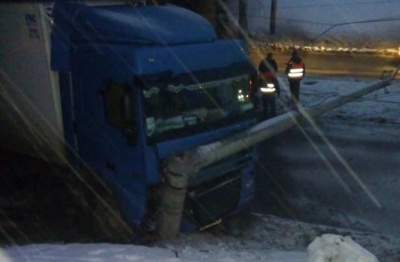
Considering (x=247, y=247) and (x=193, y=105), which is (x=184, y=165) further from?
(x=247, y=247)

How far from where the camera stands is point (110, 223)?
7.80 meters

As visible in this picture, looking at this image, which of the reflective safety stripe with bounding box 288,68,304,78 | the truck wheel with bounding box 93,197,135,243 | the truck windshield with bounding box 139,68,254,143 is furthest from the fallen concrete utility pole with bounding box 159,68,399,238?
the reflective safety stripe with bounding box 288,68,304,78

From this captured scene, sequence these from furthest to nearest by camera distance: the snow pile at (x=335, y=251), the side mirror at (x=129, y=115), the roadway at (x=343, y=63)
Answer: the roadway at (x=343, y=63)
the side mirror at (x=129, y=115)
the snow pile at (x=335, y=251)

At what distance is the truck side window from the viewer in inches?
271

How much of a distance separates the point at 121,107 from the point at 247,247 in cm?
232

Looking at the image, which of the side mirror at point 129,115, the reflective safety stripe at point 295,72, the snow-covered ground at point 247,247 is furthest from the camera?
the reflective safety stripe at point 295,72

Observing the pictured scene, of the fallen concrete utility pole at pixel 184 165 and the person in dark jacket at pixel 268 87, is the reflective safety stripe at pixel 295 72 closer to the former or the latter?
the person in dark jacket at pixel 268 87

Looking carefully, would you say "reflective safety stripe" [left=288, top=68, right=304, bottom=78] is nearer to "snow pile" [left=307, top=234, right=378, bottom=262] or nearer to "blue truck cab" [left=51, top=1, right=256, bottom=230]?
"blue truck cab" [left=51, top=1, right=256, bottom=230]

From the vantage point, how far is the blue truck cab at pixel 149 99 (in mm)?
6988

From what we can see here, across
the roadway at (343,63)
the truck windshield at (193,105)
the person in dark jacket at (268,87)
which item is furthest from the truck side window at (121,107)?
the roadway at (343,63)

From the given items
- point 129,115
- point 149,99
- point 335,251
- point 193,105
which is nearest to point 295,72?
point 193,105

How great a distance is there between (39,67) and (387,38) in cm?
2696

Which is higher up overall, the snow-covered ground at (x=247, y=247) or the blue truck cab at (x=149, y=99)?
the blue truck cab at (x=149, y=99)

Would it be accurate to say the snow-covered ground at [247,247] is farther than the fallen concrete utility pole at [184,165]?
No
